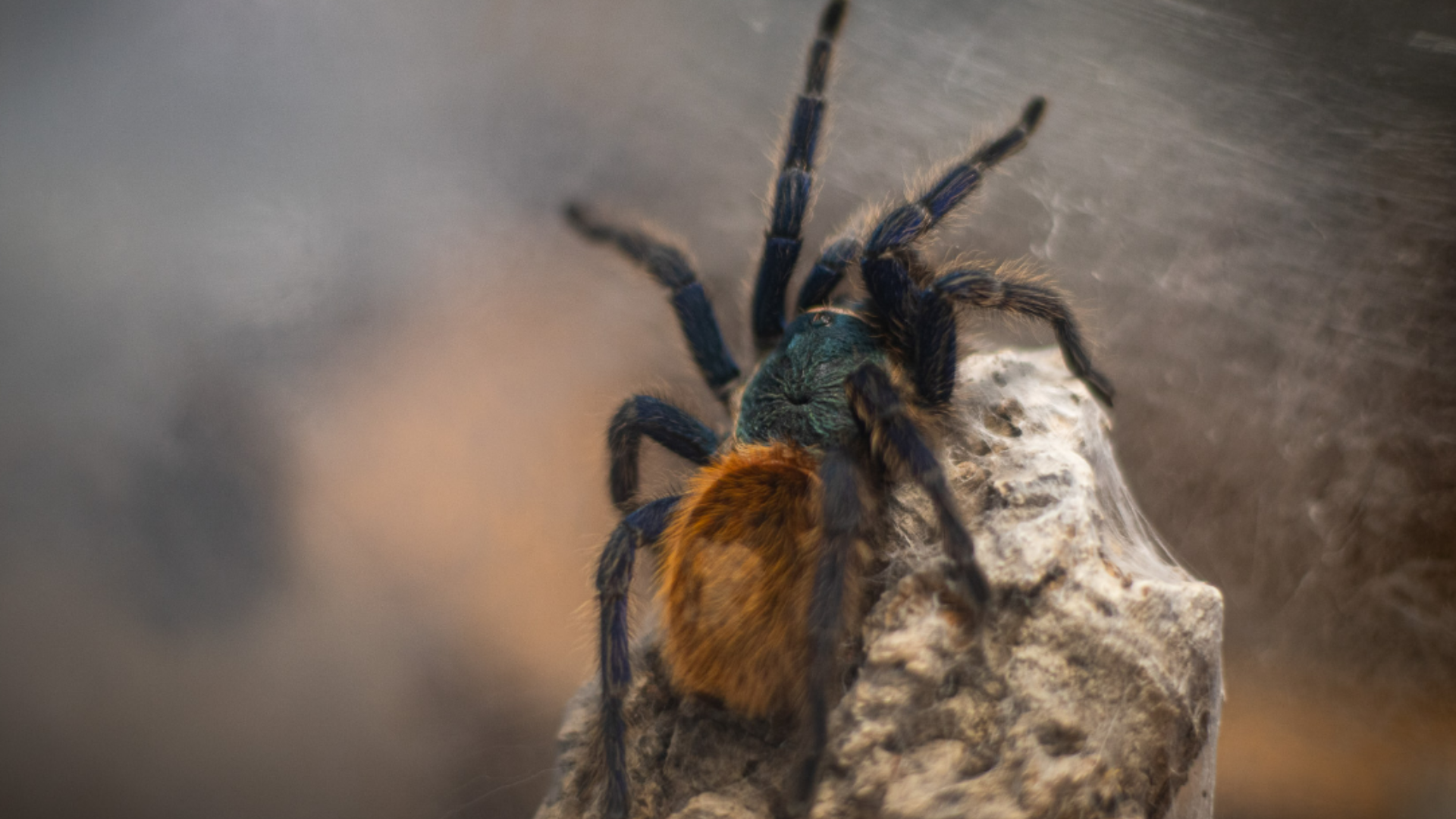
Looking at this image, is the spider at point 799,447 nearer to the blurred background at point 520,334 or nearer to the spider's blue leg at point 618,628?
the spider's blue leg at point 618,628

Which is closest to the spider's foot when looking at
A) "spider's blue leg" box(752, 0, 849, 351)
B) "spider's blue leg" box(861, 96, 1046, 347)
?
"spider's blue leg" box(861, 96, 1046, 347)

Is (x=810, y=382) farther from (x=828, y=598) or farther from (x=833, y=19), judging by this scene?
(x=833, y=19)

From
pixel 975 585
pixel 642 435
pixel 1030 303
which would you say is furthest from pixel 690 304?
pixel 975 585

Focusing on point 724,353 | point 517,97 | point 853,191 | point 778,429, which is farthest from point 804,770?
point 517,97

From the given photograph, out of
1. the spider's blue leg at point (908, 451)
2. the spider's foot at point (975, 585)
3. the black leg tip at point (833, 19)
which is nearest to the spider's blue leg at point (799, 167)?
the black leg tip at point (833, 19)

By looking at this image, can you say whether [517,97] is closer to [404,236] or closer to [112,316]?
[404,236]

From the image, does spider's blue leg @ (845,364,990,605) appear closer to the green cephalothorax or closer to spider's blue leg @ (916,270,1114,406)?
the green cephalothorax
